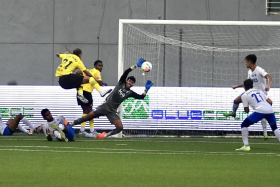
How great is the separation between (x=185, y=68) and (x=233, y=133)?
3750mm

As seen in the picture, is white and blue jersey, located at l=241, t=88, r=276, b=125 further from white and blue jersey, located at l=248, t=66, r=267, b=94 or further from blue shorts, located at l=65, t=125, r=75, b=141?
blue shorts, located at l=65, t=125, r=75, b=141

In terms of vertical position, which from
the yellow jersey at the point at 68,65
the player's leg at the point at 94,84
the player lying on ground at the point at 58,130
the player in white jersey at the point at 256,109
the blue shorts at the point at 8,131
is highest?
the yellow jersey at the point at 68,65

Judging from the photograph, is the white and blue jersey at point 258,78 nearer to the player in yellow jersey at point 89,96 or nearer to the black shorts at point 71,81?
the player in yellow jersey at point 89,96

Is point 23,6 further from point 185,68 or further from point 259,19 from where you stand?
point 259,19

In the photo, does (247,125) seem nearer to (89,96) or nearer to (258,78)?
(258,78)

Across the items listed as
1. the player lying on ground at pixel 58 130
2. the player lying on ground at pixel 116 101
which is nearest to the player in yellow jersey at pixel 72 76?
the player lying on ground at pixel 116 101

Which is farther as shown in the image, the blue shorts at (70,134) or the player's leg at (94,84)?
the blue shorts at (70,134)

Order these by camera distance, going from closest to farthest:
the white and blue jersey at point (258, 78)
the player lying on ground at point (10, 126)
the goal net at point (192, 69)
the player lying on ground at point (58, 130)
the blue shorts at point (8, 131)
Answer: the player lying on ground at point (58, 130), the white and blue jersey at point (258, 78), the player lying on ground at point (10, 126), the blue shorts at point (8, 131), the goal net at point (192, 69)

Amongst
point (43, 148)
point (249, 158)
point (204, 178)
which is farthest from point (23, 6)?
point (204, 178)

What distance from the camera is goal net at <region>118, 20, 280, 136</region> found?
20.1m

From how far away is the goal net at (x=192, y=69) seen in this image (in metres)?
20.1

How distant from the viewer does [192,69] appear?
910 inches

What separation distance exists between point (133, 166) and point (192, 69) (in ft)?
43.7

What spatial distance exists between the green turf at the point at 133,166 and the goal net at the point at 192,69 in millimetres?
5479
